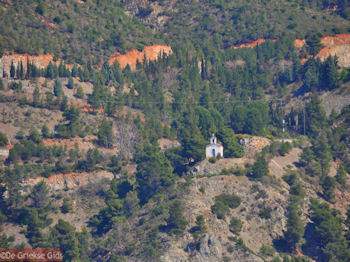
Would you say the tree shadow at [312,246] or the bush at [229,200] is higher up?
the bush at [229,200]

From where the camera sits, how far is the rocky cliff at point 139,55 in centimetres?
16738

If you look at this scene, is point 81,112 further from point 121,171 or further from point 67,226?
point 67,226

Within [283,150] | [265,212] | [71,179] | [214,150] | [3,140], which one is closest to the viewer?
[265,212]

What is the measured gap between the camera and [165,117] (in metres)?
149

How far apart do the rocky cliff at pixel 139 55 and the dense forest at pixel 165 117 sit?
1.37 metres

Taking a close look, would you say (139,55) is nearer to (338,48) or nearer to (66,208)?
(338,48)

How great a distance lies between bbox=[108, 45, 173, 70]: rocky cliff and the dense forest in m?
1.37

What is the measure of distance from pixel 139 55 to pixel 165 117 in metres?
26.5

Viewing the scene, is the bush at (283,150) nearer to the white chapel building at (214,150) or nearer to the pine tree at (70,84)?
the white chapel building at (214,150)

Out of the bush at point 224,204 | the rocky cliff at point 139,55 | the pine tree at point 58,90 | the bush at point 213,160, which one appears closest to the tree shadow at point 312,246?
the bush at point 224,204

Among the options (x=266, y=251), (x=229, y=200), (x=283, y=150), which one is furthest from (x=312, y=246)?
(x=283, y=150)

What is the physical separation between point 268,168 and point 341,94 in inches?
1420

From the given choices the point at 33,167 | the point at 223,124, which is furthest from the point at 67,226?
the point at 223,124

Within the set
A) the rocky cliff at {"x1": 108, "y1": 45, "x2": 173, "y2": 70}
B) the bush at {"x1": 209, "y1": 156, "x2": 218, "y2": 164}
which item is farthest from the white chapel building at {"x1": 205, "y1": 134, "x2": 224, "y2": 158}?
the rocky cliff at {"x1": 108, "y1": 45, "x2": 173, "y2": 70}
